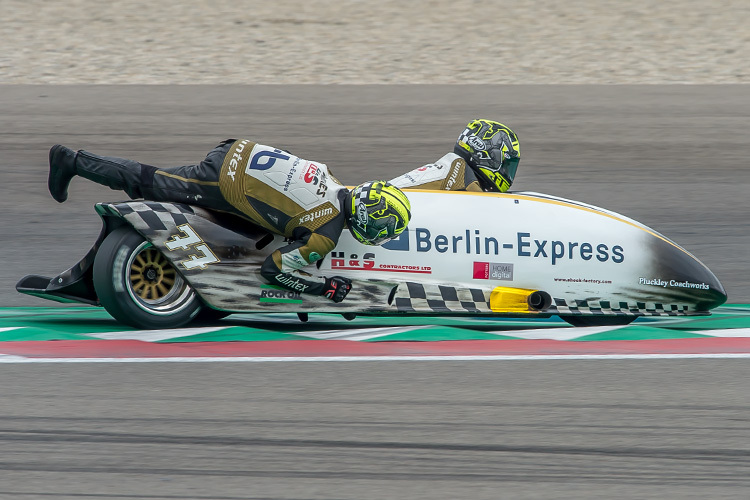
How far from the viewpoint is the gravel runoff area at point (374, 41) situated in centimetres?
1566

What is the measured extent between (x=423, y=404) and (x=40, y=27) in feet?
46.7

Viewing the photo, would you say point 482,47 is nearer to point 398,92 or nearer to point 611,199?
point 398,92

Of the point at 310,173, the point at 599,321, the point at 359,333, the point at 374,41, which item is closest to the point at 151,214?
the point at 310,173

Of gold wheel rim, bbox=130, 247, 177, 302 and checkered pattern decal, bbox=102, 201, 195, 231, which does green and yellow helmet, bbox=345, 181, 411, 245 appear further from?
gold wheel rim, bbox=130, 247, 177, 302

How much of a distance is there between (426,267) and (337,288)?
0.54 meters

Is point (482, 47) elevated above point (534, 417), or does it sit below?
above

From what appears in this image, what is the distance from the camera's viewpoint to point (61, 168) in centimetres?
668

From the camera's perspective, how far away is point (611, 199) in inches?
412

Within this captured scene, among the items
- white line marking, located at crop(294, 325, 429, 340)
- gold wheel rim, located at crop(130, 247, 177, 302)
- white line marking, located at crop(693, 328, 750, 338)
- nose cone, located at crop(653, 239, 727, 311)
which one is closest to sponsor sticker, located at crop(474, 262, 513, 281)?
white line marking, located at crop(294, 325, 429, 340)

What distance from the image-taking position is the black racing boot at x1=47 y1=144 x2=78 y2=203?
6660 millimetres

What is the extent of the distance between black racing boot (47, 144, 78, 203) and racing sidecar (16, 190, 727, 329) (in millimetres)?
440

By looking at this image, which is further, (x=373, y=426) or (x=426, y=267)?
(x=426, y=267)

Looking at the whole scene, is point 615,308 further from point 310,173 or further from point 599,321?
point 310,173

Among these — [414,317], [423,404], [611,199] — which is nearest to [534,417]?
[423,404]
